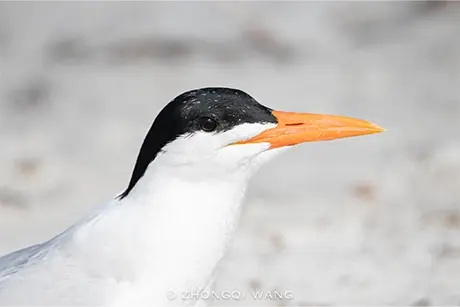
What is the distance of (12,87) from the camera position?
20.0 feet

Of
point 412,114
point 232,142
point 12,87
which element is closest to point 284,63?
point 412,114

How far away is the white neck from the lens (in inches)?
107

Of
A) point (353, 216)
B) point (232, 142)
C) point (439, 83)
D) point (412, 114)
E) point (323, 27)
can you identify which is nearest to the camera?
point (232, 142)

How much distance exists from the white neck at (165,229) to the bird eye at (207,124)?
11 cm

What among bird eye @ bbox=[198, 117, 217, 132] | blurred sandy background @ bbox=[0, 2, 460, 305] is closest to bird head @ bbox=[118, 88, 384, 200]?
bird eye @ bbox=[198, 117, 217, 132]

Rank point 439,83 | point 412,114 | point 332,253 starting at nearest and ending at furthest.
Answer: point 332,253
point 412,114
point 439,83

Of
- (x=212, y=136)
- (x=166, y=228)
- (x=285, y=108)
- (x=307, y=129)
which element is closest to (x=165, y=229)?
(x=166, y=228)

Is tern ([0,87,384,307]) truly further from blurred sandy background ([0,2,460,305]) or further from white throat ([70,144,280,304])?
blurred sandy background ([0,2,460,305])

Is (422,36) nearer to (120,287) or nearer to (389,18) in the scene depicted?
(389,18)

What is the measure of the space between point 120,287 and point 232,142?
44 cm

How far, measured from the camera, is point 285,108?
228 inches

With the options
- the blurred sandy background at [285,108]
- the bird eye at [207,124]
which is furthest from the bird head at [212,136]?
the blurred sandy background at [285,108]

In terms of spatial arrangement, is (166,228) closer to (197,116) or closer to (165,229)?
(165,229)

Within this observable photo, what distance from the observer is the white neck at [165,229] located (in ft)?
8.94
